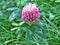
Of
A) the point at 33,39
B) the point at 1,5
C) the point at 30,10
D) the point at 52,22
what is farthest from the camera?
the point at 1,5

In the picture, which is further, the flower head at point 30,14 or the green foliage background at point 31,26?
the green foliage background at point 31,26

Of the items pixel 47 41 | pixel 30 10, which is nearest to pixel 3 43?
pixel 47 41

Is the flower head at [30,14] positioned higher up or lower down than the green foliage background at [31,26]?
higher up

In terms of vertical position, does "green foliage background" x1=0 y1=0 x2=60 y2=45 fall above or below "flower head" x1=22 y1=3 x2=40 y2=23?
below

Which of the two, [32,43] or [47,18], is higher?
[47,18]

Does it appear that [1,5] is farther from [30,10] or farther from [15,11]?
[30,10]

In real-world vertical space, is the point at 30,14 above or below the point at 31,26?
above

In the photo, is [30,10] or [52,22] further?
[52,22]

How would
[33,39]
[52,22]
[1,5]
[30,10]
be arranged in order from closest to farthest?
1. [30,10]
2. [33,39]
3. [52,22]
4. [1,5]
